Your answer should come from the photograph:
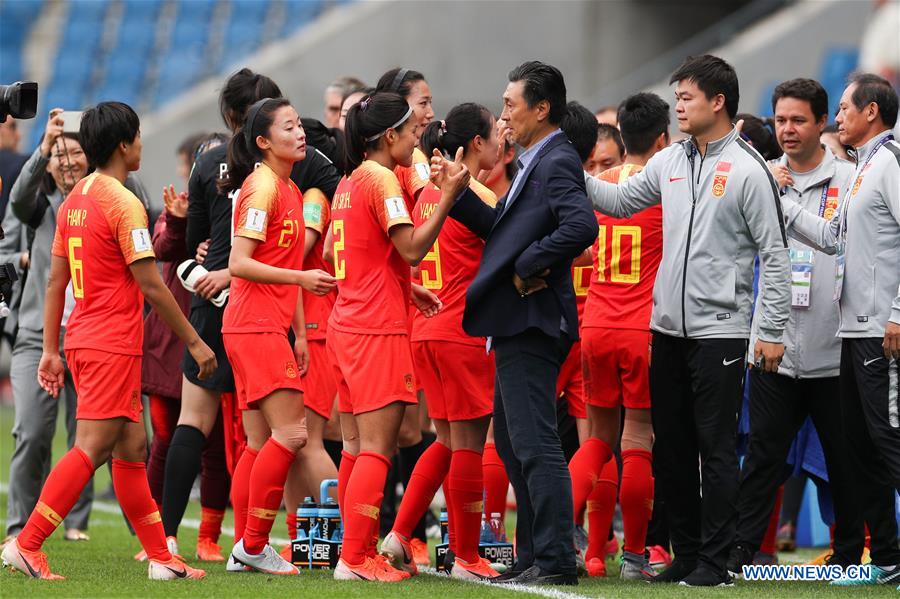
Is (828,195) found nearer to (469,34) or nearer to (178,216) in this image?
(178,216)

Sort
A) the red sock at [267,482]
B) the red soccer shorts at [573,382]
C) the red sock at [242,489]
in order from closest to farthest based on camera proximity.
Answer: the red sock at [267,482]
the red sock at [242,489]
the red soccer shorts at [573,382]

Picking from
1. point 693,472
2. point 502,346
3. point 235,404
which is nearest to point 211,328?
point 235,404

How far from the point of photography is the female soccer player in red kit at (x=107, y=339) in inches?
233

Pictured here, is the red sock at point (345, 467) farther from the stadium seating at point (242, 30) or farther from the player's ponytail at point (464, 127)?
the stadium seating at point (242, 30)

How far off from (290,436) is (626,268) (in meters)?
1.77

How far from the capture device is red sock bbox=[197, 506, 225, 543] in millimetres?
7168

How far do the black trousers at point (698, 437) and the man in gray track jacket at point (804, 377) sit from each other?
0.44 metres

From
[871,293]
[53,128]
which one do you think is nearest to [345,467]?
[53,128]

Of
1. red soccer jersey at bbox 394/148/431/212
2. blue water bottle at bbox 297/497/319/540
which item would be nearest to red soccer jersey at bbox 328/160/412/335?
red soccer jersey at bbox 394/148/431/212

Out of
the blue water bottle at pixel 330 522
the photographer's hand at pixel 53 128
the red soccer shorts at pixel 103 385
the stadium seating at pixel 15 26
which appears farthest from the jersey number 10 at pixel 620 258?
the stadium seating at pixel 15 26

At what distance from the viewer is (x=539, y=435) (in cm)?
580

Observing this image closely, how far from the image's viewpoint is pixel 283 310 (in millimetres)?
6246

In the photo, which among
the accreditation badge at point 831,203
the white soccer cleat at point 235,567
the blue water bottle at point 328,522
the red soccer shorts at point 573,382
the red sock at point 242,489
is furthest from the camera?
the red soccer shorts at point 573,382

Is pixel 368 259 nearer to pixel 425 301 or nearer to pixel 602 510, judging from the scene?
pixel 425 301
